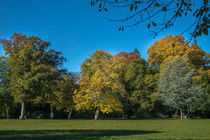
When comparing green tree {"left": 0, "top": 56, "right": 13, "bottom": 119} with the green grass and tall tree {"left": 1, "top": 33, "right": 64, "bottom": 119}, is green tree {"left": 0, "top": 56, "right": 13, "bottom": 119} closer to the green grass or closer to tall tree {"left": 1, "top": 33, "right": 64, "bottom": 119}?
tall tree {"left": 1, "top": 33, "right": 64, "bottom": 119}

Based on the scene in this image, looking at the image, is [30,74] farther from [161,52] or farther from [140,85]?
[161,52]

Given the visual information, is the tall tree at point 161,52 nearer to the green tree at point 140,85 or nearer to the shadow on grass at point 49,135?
the green tree at point 140,85

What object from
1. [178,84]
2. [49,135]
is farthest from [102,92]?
[49,135]

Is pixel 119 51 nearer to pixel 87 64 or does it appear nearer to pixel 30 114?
pixel 87 64

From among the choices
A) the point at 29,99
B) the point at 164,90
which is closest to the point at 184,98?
the point at 164,90

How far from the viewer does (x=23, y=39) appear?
33125 mm

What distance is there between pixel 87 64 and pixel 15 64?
43.1 feet

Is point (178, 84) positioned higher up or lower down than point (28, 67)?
lower down

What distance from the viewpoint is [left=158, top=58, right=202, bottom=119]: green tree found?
1335 inches

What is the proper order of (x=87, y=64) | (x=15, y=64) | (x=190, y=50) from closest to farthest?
(x=15, y=64)
(x=190, y=50)
(x=87, y=64)

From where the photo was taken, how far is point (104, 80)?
3088 cm

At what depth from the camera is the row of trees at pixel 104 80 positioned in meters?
30.7

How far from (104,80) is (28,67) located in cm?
1150

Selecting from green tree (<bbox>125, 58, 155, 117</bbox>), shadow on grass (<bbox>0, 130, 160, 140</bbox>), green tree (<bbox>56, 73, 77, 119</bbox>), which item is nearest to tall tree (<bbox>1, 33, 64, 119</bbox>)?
green tree (<bbox>56, 73, 77, 119</bbox>)
